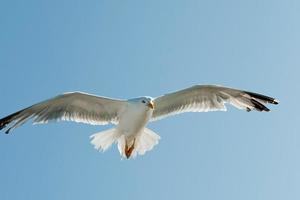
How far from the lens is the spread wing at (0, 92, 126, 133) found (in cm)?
1780

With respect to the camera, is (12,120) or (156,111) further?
(156,111)

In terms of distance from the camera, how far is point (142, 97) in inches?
703

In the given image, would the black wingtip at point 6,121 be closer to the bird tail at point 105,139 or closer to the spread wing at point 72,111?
the spread wing at point 72,111

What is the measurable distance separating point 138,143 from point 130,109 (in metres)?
0.78

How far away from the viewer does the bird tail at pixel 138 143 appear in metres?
18.1

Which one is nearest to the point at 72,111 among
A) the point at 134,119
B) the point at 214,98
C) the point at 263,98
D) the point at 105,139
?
the point at 105,139

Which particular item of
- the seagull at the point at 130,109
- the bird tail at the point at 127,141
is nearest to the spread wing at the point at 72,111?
the seagull at the point at 130,109

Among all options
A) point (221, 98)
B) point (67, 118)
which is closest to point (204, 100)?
point (221, 98)

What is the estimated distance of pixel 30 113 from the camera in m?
17.9

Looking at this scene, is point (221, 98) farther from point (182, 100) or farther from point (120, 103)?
point (120, 103)

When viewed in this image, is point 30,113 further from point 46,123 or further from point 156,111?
point 156,111

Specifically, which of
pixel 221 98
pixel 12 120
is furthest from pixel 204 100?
pixel 12 120

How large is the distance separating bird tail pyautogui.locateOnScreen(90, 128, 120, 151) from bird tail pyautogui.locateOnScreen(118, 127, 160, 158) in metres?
0.15

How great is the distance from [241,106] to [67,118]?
3.61m
